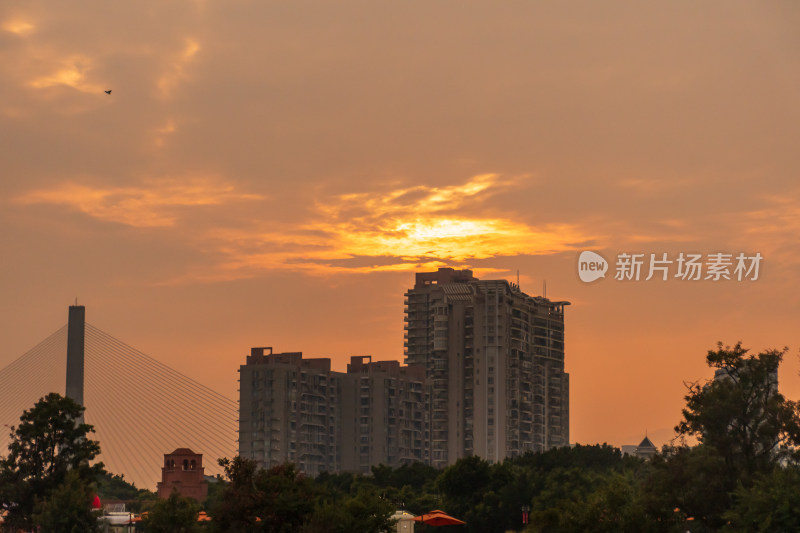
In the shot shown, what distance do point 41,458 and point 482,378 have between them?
132 m

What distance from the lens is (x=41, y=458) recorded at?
191ft

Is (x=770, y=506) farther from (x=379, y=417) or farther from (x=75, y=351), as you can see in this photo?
(x=379, y=417)

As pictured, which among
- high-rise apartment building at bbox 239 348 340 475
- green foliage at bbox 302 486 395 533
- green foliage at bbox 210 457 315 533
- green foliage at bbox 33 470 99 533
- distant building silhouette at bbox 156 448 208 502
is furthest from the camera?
high-rise apartment building at bbox 239 348 340 475

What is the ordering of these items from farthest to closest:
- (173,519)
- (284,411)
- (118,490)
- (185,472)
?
(284,411), (118,490), (185,472), (173,519)

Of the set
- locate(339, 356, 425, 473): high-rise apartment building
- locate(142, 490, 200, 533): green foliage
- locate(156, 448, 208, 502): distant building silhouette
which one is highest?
locate(339, 356, 425, 473): high-rise apartment building

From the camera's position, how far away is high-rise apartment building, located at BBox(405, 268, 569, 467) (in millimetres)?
184750

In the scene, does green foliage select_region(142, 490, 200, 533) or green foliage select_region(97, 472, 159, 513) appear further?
green foliage select_region(97, 472, 159, 513)

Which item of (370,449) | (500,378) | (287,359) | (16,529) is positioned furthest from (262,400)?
(16,529)

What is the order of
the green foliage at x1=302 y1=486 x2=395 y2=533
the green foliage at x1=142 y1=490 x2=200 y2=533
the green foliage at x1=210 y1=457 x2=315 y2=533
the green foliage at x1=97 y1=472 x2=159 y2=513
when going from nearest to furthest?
the green foliage at x1=302 y1=486 x2=395 y2=533 → the green foliage at x1=210 y1=457 x2=315 y2=533 → the green foliage at x1=142 y1=490 x2=200 y2=533 → the green foliage at x1=97 y1=472 x2=159 y2=513

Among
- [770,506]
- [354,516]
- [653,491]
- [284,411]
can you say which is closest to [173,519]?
[354,516]

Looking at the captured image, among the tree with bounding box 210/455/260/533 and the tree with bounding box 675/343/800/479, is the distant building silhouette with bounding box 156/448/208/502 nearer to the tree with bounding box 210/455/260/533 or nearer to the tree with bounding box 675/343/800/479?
the tree with bounding box 210/455/260/533

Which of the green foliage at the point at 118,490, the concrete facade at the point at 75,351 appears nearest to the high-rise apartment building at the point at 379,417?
the green foliage at the point at 118,490

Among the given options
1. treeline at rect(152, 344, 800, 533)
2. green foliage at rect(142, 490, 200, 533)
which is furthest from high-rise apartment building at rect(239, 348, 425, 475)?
treeline at rect(152, 344, 800, 533)

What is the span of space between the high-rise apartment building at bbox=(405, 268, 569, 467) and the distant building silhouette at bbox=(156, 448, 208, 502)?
6282cm
